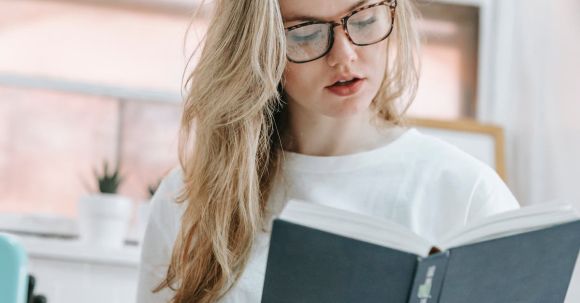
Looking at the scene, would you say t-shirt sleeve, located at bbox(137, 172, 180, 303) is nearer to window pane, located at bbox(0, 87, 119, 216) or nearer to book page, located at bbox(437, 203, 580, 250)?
book page, located at bbox(437, 203, 580, 250)

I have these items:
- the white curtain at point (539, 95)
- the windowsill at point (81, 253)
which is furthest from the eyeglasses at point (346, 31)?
the windowsill at point (81, 253)

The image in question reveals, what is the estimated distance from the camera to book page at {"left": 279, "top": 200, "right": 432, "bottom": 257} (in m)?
1.10

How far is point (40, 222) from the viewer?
303 centimetres

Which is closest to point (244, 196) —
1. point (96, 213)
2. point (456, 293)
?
point (456, 293)

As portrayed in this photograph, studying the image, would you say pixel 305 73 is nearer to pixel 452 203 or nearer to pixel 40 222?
pixel 452 203

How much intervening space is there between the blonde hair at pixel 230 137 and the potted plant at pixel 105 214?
50.2 inches

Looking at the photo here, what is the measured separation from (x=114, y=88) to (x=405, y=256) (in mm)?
2175

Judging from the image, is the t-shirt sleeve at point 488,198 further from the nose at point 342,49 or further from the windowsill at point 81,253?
the windowsill at point 81,253

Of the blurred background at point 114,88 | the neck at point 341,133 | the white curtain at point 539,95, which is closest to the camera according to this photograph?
the neck at point 341,133

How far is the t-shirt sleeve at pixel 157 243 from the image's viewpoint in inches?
64.5

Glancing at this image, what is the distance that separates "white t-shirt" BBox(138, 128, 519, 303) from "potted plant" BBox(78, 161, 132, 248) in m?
1.22

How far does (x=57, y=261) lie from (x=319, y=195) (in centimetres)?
150

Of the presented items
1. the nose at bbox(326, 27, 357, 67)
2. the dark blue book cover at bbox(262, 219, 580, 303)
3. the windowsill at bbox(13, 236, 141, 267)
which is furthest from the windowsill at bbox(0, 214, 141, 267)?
the dark blue book cover at bbox(262, 219, 580, 303)

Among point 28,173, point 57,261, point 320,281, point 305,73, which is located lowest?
point 57,261
